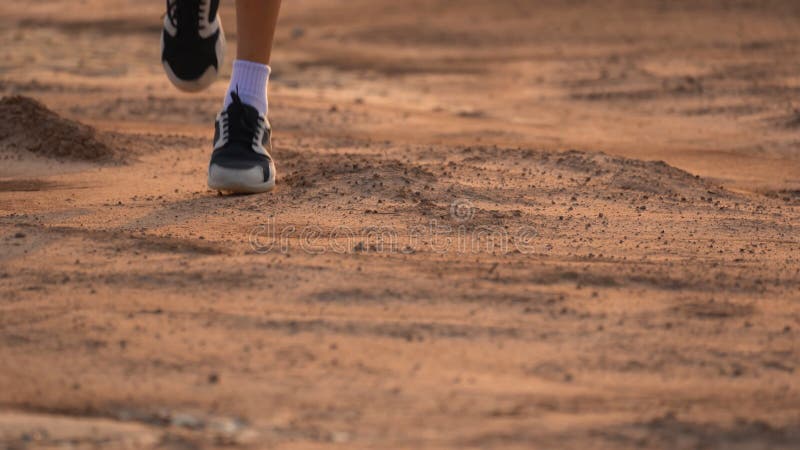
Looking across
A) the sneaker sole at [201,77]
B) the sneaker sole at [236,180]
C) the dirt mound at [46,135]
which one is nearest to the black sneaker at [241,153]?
the sneaker sole at [236,180]

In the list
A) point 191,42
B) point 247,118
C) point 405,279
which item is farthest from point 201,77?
point 405,279

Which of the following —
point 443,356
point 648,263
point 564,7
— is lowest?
point 443,356

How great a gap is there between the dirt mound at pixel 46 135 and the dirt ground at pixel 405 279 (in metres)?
0.01

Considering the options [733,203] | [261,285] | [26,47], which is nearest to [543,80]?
[733,203]

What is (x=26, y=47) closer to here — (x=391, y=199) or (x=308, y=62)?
(x=308, y=62)

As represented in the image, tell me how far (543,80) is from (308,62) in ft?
5.97

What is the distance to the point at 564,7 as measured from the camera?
968cm

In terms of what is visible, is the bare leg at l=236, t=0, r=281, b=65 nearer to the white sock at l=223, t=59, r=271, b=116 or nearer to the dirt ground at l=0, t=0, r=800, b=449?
the white sock at l=223, t=59, r=271, b=116

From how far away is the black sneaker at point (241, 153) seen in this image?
3771 millimetres

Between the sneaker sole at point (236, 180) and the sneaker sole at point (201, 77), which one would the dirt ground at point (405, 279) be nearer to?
the sneaker sole at point (236, 180)

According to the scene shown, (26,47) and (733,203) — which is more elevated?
(26,47)

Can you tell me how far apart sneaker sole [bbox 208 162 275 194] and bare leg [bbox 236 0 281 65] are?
0.48 meters

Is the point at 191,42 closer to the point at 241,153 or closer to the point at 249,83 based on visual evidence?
the point at 249,83

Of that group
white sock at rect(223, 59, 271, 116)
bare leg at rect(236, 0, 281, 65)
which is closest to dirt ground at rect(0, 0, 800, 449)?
white sock at rect(223, 59, 271, 116)
